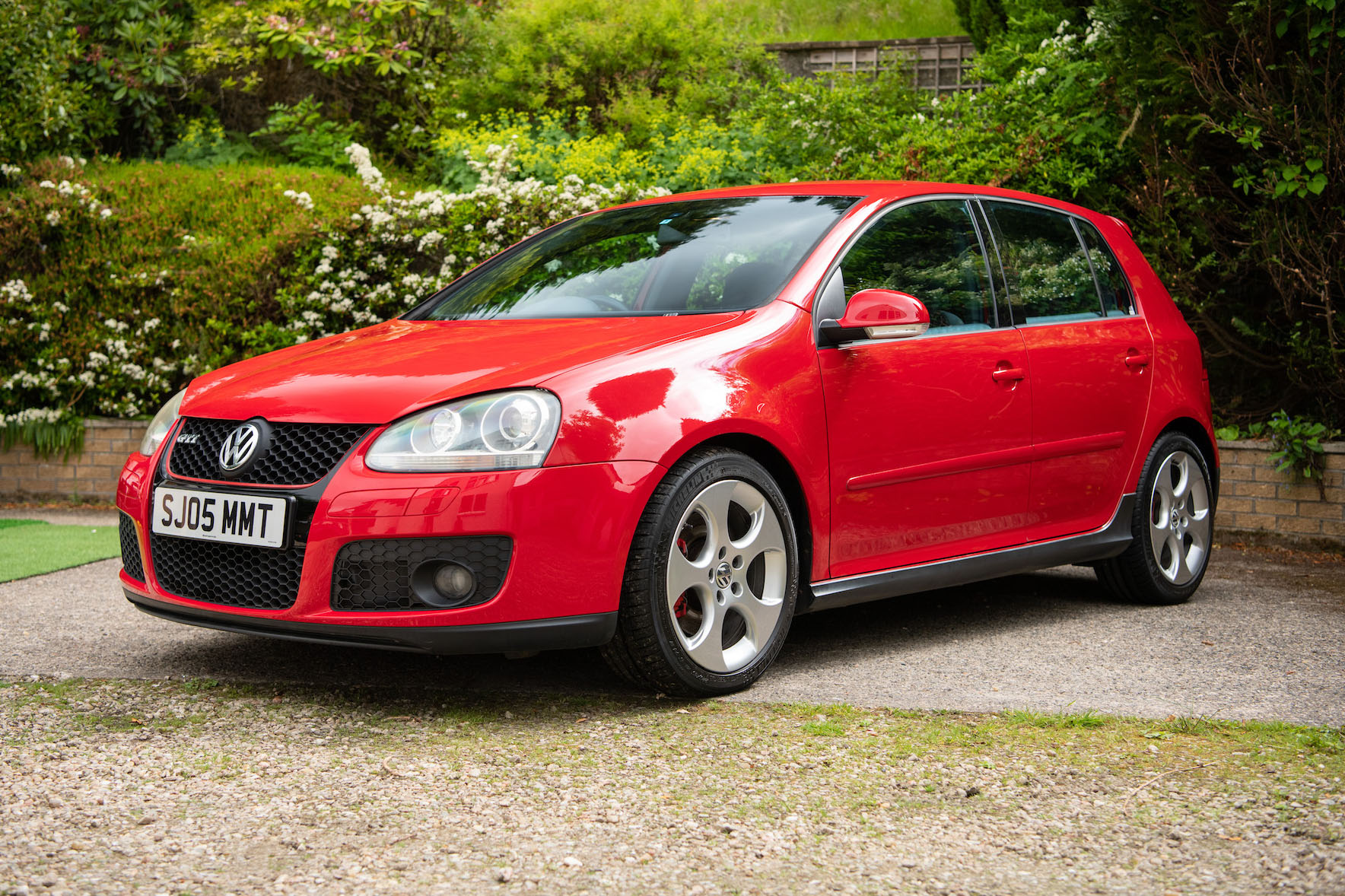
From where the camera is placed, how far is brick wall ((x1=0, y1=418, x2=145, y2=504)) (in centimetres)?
846

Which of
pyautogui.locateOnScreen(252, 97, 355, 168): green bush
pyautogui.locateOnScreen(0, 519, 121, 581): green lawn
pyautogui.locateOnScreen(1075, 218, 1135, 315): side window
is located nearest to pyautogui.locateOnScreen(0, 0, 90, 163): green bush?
pyautogui.locateOnScreen(252, 97, 355, 168): green bush

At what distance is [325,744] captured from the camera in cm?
345

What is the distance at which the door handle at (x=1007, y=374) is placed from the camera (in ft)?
15.3

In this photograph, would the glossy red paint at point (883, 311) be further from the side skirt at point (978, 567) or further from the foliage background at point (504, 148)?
the foliage background at point (504, 148)

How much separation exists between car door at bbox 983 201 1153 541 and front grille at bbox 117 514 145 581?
A: 2.98 m

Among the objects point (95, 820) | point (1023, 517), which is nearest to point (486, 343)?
point (95, 820)

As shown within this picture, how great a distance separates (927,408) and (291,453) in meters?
2.01

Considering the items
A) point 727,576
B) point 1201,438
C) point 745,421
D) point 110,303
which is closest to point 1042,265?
point 1201,438

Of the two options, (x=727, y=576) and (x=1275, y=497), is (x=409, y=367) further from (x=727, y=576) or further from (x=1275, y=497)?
(x=1275, y=497)

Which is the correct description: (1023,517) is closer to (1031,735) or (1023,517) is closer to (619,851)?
(1031,735)

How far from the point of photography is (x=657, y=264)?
458cm

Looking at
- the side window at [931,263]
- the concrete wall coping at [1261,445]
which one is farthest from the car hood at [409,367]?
the concrete wall coping at [1261,445]

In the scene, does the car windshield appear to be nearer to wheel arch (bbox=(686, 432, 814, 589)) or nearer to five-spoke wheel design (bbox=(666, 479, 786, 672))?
wheel arch (bbox=(686, 432, 814, 589))

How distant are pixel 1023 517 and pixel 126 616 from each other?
3.36 m
